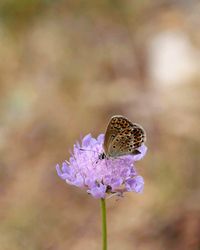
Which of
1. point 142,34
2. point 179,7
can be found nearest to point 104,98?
point 142,34

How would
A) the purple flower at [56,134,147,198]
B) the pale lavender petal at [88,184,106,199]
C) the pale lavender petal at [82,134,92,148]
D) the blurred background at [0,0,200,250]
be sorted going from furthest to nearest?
the blurred background at [0,0,200,250] → the pale lavender petal at [82,134,92,148] → the purple flower at [56,134,147,198] → the pale lavender petal at [88,184,106,199]

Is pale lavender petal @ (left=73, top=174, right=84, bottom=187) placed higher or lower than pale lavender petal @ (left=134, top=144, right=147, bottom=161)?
lower

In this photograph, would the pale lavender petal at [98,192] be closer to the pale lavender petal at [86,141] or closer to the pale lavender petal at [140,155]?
the pale lavender petal at [140,155]

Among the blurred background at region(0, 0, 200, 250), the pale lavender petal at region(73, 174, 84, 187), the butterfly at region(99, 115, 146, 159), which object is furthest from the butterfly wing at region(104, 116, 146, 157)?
the blurred background at region(0, 0, 200, 250)

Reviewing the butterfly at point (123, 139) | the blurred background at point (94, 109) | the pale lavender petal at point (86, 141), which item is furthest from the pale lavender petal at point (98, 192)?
the blurred background at point (94, 109)

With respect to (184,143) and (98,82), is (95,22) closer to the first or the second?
(98,82)

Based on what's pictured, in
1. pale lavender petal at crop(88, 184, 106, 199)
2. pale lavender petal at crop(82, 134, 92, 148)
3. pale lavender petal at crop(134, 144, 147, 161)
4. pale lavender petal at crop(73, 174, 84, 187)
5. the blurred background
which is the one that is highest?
the blurred background

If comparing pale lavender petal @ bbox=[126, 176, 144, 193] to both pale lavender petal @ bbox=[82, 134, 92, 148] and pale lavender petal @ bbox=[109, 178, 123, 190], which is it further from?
pale lavender petal @ bbox=[82, 134, 92, 148]

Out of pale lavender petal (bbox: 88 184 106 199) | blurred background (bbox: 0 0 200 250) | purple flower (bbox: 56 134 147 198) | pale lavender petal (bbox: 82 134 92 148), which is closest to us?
pale lavender petal (bbox: 88 184 106 199)
